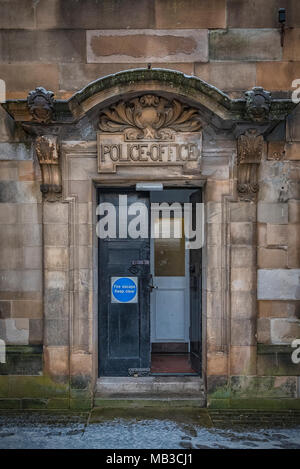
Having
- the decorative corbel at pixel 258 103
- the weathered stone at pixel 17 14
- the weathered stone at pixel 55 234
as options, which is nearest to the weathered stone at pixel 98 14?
the weathered stone at pixel 17 14

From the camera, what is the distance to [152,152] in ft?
13.9

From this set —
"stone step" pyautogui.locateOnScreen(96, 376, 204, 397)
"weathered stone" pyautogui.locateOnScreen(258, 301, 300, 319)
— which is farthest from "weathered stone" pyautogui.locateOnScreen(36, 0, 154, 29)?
"stone step" pyautogui.locateOnScreen(96, 376, 204, 397)

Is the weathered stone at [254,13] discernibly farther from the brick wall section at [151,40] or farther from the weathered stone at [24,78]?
the weathered stone at [24,78]

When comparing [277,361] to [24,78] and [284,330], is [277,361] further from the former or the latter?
[24,78]

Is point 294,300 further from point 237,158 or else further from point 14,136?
point 14,136

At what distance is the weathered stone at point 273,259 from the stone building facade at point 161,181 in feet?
0.06

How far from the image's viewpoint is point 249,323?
427 centimetres

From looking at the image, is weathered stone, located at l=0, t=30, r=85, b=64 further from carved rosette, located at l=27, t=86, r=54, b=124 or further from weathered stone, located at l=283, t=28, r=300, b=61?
weathered stone, located at l=283, t=28, r=300, b=61

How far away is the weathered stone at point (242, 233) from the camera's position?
4.27 m

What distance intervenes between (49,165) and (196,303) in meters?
2.78

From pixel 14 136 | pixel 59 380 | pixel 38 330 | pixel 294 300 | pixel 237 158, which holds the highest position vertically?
pixel 14 136

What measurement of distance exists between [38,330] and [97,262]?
1150 mm

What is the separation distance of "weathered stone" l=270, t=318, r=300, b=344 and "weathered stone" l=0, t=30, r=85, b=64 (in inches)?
164
